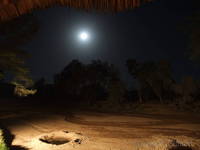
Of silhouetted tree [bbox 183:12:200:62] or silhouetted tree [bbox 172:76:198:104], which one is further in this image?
silhouetted tree [bbox 172:76:198:104]

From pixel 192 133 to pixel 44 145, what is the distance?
6.81 m

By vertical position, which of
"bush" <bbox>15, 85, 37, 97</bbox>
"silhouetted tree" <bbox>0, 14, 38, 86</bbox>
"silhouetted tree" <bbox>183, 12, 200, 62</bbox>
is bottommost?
"bush" <bbox>15, 85, 37, 97</bbox>

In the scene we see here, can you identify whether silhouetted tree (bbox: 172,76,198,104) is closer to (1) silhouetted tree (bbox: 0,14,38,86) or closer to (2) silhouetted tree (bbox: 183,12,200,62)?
(2) silhouetted tree (bbox: 183,12,200,62)

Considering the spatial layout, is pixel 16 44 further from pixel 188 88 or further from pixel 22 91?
pixel 188 88

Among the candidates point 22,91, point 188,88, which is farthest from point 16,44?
point 188,88

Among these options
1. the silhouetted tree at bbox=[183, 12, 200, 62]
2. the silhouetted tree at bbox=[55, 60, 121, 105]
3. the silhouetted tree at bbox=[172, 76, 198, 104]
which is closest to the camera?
the silhouetted tree at bbox=[183, 12, 200, 62]

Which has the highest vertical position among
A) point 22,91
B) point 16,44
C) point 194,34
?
point 194,34

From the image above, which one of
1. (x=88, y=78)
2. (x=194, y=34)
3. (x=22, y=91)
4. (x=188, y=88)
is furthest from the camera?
(x=88, y=78)

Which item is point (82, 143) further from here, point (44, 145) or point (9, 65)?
point (9, 65)

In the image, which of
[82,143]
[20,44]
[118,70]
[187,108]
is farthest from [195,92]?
[20,44]

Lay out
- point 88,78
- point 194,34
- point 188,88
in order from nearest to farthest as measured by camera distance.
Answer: point 194,34 → point 188,88 → point 88,78

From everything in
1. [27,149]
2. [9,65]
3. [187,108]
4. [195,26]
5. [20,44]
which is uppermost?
[195,26]

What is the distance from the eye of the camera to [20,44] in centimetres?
881

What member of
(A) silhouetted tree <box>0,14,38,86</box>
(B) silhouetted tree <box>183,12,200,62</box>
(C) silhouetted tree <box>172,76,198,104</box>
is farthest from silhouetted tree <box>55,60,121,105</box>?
(A) silhouetted tree <box>0,14,38,86</box>
